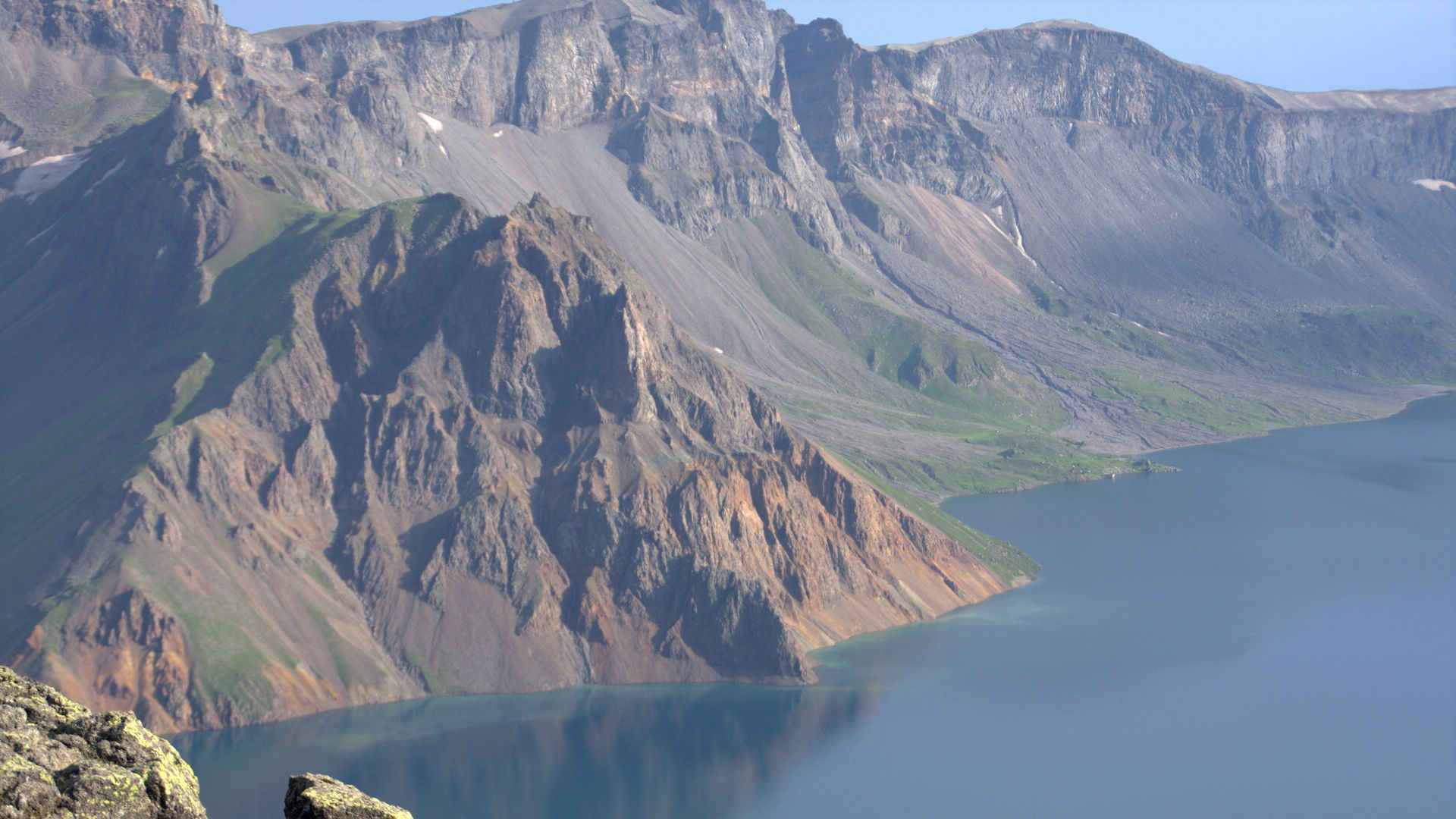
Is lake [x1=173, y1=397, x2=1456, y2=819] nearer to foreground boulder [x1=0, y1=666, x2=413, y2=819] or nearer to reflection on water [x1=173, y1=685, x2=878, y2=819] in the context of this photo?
reflection on water [x1=173, y1=685, x2=878, y2=819]

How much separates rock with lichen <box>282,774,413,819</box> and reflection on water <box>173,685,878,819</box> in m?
115

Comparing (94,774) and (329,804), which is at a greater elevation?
(94,774)

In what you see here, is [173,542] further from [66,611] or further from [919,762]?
[919,762]

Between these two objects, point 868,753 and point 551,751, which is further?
point 868,753

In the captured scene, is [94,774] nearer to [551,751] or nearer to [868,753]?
[551,751]

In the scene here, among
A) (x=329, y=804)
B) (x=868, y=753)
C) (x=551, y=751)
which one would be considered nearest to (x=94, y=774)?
(x=329, y=804)

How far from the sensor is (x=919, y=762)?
565 feet

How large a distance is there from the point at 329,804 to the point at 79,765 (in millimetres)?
6410

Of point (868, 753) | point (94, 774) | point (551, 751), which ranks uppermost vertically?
point (94, 774)

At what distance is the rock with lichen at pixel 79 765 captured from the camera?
38094mm

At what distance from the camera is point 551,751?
17412cm

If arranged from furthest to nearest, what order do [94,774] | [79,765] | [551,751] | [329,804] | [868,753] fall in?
[868,753] → [551,751] → [329,804] → [79,765] → [94,774]

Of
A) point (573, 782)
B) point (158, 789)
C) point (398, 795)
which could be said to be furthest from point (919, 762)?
point (158, 789)

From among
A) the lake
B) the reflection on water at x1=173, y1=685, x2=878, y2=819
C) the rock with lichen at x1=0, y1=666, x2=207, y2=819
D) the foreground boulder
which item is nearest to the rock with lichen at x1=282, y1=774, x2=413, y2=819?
the foreground boulder
